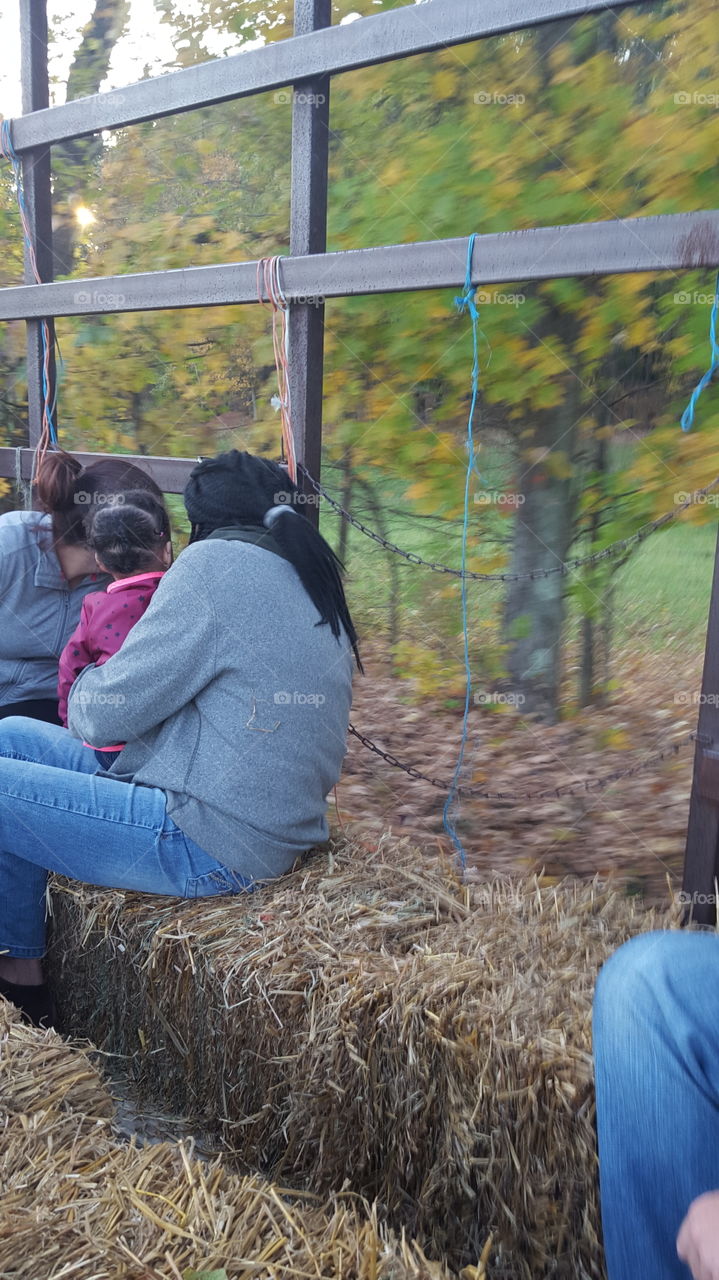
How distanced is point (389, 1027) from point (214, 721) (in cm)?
75

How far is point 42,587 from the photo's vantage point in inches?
121

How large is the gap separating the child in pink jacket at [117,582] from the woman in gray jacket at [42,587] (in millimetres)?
406

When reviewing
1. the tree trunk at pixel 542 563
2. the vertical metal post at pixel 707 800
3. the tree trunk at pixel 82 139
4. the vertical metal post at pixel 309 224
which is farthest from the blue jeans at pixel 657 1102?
the tree trunk at pixel 82 139

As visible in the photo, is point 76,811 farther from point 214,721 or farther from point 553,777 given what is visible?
point 553,777

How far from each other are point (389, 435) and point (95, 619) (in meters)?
1.46

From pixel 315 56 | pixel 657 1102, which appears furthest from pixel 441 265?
pixel 657 1102

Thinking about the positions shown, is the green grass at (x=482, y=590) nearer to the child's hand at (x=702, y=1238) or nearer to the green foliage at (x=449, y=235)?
the green foliage at (x=449, y=235)

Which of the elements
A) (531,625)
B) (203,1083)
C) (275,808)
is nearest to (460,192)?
(531,625)

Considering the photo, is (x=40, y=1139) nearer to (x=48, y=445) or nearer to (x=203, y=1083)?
(x=203, y=1083)

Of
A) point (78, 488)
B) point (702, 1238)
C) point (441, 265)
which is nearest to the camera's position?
point (702, 1238)

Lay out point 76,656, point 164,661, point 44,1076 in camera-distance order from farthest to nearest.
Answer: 1. point 76,656
2. point 164,661
3. point 44,1076

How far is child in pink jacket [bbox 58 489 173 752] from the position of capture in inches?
100

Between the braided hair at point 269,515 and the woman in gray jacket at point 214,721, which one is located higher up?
the braided hair at point 269,515

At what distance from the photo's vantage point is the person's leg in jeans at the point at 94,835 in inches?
87.4
